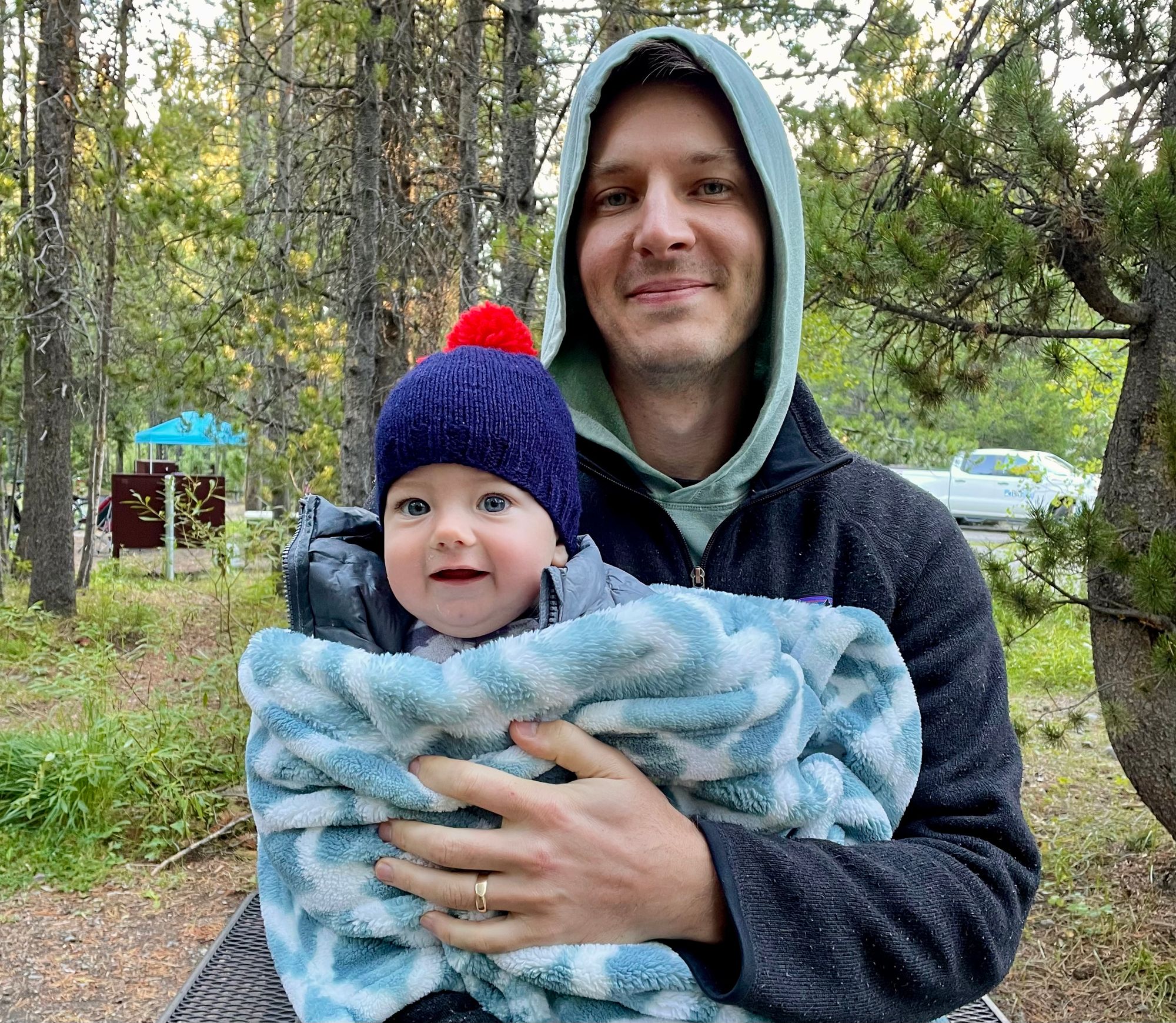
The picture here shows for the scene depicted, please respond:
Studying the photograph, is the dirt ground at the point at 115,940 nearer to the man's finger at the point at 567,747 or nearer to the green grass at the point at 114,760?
the green grass at the point at 114,760

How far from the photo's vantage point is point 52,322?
26.2 ft

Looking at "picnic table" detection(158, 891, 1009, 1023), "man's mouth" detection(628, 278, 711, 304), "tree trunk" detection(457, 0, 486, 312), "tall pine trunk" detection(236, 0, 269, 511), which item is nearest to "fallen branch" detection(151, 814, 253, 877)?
"picnic table" detection(158, 891, 1009, 1023)

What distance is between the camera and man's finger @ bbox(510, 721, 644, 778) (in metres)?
1.25

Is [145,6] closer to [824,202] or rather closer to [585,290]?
[824,202]

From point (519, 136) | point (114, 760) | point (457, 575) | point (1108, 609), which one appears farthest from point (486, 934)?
point (519, 136)

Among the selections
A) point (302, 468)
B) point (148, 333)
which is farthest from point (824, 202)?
point (148, 333)

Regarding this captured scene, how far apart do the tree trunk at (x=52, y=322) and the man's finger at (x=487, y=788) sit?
292 inches

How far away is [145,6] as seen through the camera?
731cm

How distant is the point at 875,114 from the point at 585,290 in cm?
231

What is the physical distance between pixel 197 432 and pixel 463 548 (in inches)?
380

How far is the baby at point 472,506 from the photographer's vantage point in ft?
4.50

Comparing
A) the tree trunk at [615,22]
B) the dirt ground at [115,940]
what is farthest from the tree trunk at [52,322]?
the dirt ground at [115,940]

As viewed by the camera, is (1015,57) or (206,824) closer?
(1015,57)

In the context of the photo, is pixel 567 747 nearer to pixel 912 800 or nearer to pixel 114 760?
pixel 912 800
